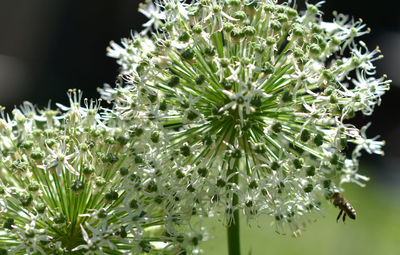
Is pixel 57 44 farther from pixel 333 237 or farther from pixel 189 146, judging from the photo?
pixel 189 146

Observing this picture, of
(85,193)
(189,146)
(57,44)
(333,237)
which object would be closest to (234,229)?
(189,146)

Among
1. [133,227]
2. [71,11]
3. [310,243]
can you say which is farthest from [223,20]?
[71,11]

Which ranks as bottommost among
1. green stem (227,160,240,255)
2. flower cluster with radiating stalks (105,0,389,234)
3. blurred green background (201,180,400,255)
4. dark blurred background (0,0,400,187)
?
green stem (227,160,240,255)

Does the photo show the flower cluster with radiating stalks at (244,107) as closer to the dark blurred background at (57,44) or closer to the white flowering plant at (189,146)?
the white flowering plant at (189,146)

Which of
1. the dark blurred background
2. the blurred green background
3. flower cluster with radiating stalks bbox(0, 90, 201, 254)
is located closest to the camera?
flower cluster with radiating stalks bbox(0, 90, 201, 254)

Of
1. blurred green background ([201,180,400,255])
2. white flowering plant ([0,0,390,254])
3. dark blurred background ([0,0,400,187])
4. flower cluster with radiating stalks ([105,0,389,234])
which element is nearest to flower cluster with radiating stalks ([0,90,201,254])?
white flowering plant ([0,0,390,254])

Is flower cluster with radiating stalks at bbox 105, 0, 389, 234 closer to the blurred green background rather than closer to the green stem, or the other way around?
the green stem

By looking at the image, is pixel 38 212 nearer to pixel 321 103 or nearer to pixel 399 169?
pixel 321 103
